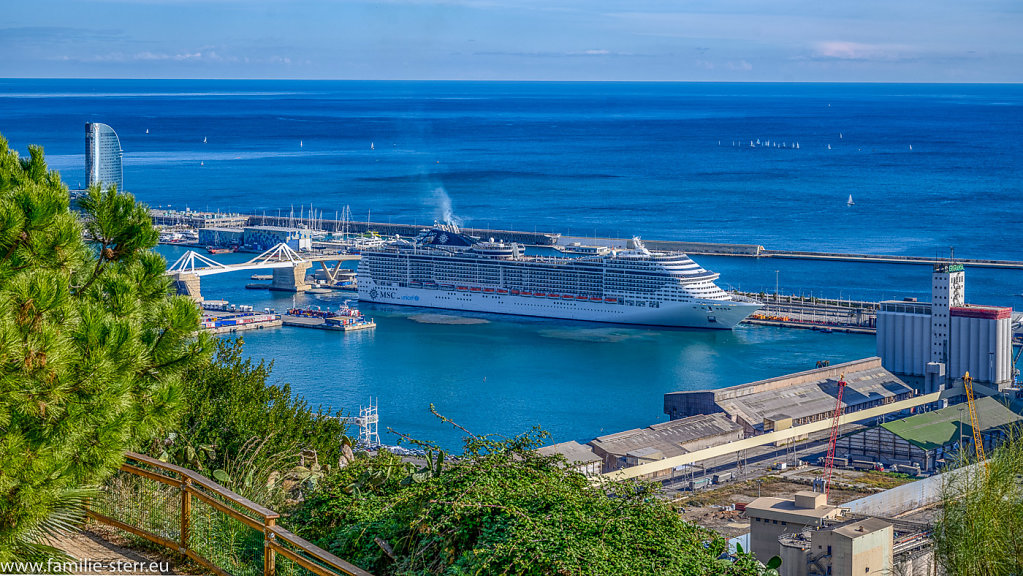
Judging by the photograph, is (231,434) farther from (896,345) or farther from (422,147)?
(422,147)

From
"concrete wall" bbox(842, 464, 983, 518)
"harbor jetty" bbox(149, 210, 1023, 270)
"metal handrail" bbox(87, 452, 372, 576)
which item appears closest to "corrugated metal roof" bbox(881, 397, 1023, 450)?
"concrete wall" bbox(842, 464, 983, 518)

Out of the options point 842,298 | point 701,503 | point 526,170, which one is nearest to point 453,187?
point 526,170

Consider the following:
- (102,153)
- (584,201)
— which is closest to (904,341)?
(584,201)

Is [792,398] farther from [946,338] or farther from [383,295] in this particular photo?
[383,295]

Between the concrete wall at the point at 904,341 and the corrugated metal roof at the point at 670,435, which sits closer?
the corrugated metal roof at the point at 670,435

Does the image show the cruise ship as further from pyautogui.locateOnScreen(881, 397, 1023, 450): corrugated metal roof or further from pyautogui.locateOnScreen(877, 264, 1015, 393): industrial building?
pyautogui.locateOnScreen(881, 397, 1023, 450): corrugated metal roof

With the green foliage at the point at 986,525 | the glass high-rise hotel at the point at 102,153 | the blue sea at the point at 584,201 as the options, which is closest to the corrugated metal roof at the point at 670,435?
the blue sea at the point at 584,201

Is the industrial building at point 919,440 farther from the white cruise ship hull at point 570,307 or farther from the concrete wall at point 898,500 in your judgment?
the white cruise ship hull at point 570,307
